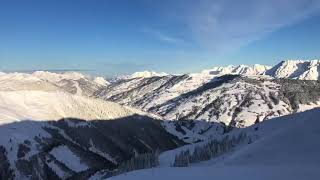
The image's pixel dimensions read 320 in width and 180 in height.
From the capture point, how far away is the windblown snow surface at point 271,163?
7644 cm

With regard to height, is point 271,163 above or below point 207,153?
above

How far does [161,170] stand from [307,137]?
2779 inches

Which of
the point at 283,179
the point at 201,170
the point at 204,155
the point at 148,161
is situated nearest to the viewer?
the point at 283,179

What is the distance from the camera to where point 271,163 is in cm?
11594

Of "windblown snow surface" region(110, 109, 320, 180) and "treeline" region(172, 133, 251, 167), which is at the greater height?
"windblown snow surface" region(110, 109, 320, 180)

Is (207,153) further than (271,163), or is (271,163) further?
(207,153)

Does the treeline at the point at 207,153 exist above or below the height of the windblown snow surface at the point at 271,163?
below

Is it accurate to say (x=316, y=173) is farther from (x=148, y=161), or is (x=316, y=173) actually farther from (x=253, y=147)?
(x=148, y=161)

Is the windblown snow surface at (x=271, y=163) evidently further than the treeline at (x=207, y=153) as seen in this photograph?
No

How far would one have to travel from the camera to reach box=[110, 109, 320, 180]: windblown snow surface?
3009 inches

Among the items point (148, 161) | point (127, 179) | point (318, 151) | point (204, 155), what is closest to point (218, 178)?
point (127, 179)

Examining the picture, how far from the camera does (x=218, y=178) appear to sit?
7412cm

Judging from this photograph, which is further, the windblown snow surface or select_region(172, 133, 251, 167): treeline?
select_region(172, 133, 251, 167): treeline

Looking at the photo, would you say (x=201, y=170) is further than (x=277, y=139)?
No
